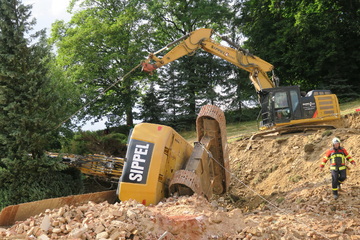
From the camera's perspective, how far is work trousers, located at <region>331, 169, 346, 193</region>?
7133mm

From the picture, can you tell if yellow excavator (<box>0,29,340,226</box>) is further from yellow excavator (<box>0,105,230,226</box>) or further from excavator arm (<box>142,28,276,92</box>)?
excavator arm (<box>142,28,276,92</box>)

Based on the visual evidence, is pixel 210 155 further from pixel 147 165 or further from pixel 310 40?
pixel 310 40

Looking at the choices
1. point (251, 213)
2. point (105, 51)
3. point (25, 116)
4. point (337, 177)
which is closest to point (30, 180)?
point (25, 116)

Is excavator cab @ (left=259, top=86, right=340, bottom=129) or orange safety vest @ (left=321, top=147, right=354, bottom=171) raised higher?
excavator cab @ (left=259, top=86, right=340, bottom=129)

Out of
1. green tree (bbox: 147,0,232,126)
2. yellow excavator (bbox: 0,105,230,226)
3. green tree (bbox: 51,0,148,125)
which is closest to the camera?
yellow excavator (bbox: 0,105,230,226)

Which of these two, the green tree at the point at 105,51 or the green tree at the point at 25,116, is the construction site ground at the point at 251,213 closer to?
the green tree at the point at 25,116

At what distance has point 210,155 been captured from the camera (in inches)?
291

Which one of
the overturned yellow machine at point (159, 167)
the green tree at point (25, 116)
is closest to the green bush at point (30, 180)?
the green tree at point (25, 116)

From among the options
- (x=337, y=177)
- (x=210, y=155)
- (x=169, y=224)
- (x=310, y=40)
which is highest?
(x=310, y=40)

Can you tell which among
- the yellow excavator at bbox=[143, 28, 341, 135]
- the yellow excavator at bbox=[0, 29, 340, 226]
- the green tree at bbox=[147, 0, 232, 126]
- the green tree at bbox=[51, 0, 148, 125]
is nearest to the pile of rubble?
the yellow excavator at bbox=[0, 29, 340, 226]

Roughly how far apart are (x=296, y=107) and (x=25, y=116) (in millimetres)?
9610

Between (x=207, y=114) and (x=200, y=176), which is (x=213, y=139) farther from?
(x=200, y=176)

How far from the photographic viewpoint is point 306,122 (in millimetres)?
13383

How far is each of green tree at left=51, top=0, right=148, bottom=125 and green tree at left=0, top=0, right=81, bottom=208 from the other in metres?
12.9
